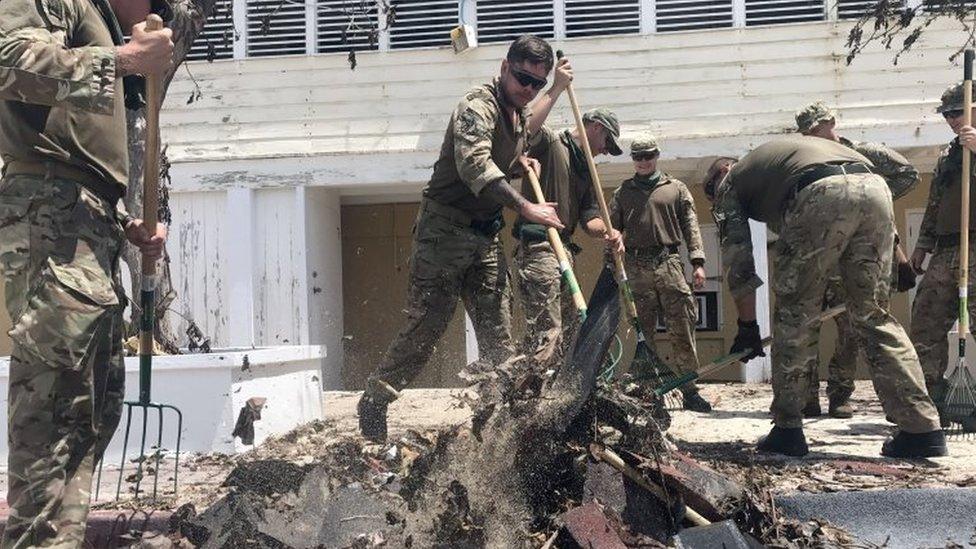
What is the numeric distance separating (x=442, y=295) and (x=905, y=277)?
2797mm

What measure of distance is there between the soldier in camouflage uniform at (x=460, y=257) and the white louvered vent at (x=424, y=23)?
5.41m

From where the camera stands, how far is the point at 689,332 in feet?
22.1

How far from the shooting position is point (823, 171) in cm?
421

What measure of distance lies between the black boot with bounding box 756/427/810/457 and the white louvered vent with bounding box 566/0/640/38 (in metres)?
6.18

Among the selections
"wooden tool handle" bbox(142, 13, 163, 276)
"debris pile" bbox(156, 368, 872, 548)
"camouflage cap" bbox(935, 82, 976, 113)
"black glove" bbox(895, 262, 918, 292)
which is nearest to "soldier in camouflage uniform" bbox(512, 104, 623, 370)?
"debris pile" bbox(156, 368, 872, 548)

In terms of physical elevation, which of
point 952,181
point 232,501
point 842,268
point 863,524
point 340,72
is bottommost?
point 863,524

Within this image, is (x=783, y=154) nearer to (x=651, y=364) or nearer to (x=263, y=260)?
(x=651, y=364)

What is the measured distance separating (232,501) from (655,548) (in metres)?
1.35

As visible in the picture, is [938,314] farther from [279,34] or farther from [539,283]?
[279,34]

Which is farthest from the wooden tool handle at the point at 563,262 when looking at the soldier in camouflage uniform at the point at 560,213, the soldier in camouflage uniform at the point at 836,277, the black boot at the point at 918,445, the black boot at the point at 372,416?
the black boot at the point at 918,445

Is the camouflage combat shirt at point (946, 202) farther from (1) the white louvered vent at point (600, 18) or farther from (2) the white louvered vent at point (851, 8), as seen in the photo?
(1) the white louvered vent at point (600, 18)

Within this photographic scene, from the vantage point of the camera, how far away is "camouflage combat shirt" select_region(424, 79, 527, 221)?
13.8 ft

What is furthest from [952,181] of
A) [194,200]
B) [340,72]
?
[194,200]

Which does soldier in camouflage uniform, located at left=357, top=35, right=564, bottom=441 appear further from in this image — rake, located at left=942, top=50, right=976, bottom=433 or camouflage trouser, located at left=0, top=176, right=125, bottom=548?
rake, located at left=942, top=50, right=976, bottom=433
